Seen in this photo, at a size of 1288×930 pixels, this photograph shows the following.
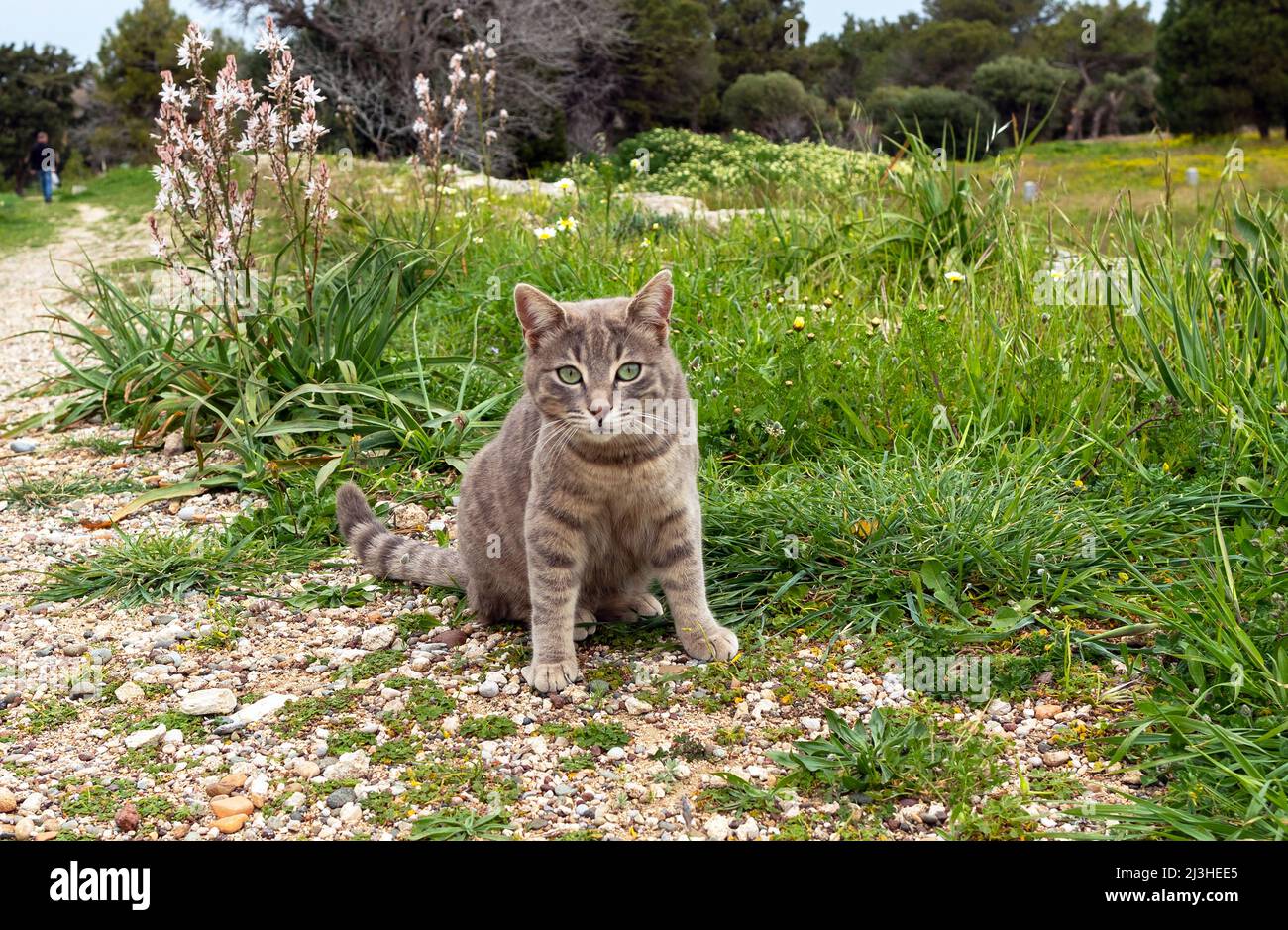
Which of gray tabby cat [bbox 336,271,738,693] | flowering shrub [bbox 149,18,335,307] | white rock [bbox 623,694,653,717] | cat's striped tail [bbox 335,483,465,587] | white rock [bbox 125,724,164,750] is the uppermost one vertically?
flowering shrub [bbox 149,18,335,307]

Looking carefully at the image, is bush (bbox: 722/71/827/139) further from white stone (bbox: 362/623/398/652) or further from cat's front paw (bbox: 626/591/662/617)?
white stone (bbox: 362/623/398/652)

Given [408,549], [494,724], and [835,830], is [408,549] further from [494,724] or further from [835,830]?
[835,830]

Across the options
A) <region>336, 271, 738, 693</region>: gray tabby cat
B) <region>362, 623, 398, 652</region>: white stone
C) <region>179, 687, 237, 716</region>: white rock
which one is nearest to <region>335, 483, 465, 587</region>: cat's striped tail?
<region>362, 623, 398, 652</region>: white stone

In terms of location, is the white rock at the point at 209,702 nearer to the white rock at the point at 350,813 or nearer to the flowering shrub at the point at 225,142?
the white rock at the point at 350,813

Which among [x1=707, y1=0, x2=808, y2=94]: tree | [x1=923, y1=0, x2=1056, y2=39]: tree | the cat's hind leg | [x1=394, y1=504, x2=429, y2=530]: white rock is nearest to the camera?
the cat's hind leg

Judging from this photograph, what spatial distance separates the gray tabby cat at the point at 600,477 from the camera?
336 cm

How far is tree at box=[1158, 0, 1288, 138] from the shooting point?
25.5 metres

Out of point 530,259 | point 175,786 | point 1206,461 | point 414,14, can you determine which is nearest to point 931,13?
point 414,14

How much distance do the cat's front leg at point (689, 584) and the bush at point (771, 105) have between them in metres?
24.2

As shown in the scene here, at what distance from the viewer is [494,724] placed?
319cm

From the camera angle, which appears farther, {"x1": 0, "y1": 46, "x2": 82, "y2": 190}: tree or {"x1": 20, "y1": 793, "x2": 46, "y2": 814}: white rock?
{"x1": 0, "y1": 46, "x2": 82, "y2": 190}: tree

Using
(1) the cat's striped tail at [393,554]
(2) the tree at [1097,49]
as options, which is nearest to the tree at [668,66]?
(2) the tree at [1097,49]

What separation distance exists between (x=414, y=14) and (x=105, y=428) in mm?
18646

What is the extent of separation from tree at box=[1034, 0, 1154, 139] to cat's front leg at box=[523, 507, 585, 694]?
31.4 meters
